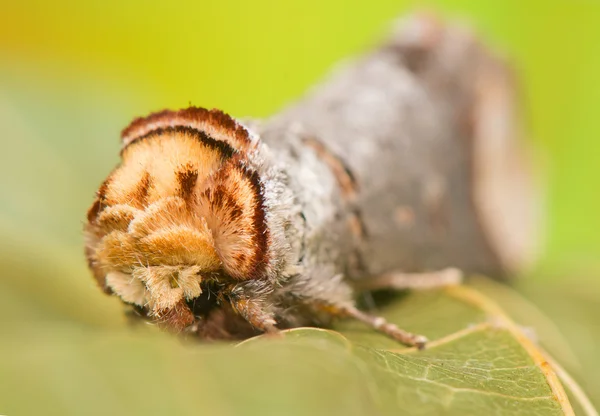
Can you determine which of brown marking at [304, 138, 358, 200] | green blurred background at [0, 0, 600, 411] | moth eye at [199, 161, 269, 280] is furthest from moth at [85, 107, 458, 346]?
green blurred background at [0, 0, 600, 411]

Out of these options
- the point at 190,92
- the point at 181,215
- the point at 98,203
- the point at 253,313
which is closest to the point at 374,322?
the point at 253,313

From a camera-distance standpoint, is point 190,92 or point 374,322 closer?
point 374,322

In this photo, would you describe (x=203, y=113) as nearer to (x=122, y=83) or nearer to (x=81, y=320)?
(x=81, y=320)

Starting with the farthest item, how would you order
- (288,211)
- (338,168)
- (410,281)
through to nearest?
(410,281)
(338,168)
(288,211)

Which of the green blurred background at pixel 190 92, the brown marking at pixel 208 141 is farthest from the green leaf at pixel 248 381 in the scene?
the green blurred background at pixel 190 92

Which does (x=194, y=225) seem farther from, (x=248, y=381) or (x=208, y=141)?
(x=248, y=381)

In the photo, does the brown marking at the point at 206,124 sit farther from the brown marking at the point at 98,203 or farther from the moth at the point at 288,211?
the brown marking at the point at 98,203

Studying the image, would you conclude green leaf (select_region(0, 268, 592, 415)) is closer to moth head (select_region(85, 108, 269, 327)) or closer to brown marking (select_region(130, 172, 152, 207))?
moth head (select_region(85, 108, 269, 327))
